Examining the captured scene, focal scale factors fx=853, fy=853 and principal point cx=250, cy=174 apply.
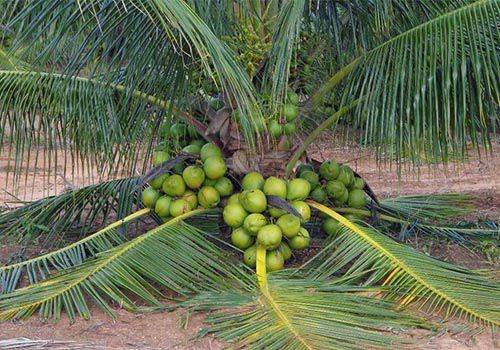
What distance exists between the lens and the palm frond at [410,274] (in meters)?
3.44

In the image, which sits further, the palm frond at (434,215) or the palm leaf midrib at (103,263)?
the palm frond at (434,215)

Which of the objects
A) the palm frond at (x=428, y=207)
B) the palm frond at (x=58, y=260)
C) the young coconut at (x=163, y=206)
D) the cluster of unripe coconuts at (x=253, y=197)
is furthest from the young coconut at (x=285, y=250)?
the palm frond at (x=428, y=207)

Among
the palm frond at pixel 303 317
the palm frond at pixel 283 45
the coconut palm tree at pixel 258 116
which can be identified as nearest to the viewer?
the palm frond at pixel 303 317

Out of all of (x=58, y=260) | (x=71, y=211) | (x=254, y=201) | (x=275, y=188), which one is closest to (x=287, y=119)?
(x=275, y=188)

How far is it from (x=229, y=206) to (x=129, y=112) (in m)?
0.77

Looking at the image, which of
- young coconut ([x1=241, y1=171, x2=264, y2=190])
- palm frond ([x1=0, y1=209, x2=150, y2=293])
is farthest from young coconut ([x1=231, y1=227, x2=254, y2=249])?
palm frond ([x1=0, y1=209, x2=150, y2=293])

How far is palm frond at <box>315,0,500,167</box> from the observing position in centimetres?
355

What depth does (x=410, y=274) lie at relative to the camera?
143 inches

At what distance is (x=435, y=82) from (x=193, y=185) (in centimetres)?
125

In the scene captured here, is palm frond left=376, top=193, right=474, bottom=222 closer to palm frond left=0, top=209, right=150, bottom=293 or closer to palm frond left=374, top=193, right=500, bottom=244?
palm frond left=374, top=193, right=500, bottom=244

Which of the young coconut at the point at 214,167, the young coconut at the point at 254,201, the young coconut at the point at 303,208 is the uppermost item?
the young coconut at the point at 214,167

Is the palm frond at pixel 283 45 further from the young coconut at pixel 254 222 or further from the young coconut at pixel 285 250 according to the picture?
the young coconut at pixel 285 250

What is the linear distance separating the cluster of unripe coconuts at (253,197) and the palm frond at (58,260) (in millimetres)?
275

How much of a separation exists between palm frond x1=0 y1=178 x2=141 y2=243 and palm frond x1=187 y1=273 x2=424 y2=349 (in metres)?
1.19
